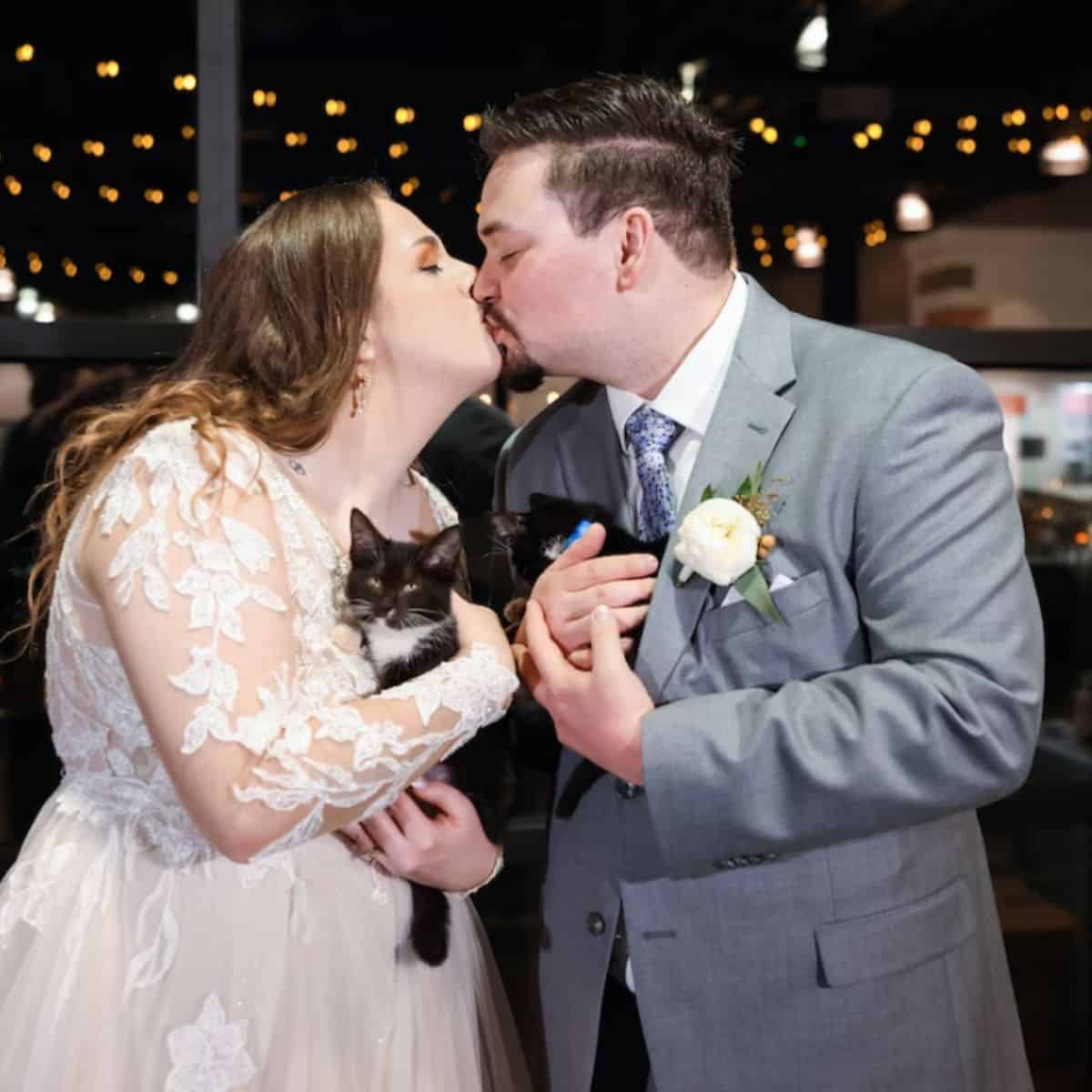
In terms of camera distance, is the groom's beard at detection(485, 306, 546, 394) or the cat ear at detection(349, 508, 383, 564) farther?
the groom's beard at detection(485, 306, 546, 394)

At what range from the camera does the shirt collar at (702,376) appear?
1982mm

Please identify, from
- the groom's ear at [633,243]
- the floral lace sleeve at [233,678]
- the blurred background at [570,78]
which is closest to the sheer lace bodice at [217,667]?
the floral lace sleeve at [233,678]

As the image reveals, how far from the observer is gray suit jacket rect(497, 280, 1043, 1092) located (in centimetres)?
164

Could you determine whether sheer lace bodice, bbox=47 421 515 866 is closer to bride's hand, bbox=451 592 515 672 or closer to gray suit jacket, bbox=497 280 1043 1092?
bride's hand, bbox=451 592 515 672

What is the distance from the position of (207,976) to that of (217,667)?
48 centimetres

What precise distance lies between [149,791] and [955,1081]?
1216mm

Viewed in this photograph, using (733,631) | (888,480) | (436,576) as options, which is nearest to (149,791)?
(436,576)

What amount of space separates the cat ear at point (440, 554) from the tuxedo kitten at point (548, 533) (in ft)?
0.47

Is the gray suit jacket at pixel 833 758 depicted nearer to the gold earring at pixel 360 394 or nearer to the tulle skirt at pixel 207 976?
the tulle skirt at pixel 207 976

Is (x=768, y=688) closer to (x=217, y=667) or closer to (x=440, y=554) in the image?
(x=440, y=554)

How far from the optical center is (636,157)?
6.71 feet

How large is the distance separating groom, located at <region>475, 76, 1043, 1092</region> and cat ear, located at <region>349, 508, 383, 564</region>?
25cm

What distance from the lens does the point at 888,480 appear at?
1697 millimetres

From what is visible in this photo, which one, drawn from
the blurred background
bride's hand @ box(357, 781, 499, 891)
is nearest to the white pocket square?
bride's hand @ box(357, 781, 499, 891)
